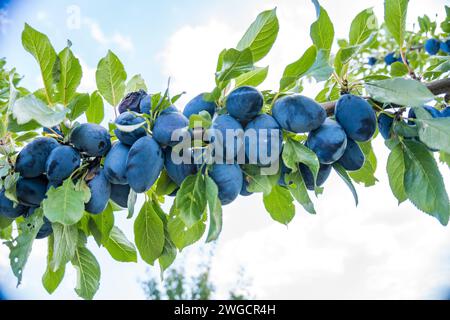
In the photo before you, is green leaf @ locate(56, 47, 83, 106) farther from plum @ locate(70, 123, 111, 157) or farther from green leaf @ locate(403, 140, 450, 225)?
green leaf @ locate(403, 140, 450, 225)

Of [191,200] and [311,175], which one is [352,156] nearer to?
[311,175]

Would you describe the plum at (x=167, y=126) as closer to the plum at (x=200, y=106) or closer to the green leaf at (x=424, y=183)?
the plum at (x=200, y=106)

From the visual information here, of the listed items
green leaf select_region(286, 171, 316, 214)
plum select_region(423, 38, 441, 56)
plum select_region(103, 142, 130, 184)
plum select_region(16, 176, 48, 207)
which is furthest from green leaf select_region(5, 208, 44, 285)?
plum select_region(423, 38, 441, 56)

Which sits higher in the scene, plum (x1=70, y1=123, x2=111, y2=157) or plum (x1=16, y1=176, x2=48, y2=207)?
plum (x1=70, y1=123, x2=111, y2=157)

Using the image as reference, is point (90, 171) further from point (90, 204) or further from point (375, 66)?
point (375, 66)

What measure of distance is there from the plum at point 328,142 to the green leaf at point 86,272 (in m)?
0.42

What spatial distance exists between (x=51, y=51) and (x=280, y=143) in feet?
1.24

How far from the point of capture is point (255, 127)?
0.57m

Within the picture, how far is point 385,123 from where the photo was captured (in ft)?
Answer: 2.19

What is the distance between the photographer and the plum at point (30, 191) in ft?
2.04

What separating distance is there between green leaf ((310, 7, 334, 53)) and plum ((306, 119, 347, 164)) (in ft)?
0.53

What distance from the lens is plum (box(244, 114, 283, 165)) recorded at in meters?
0.56

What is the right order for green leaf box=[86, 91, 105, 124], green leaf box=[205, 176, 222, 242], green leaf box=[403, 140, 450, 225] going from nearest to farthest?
green leaf box=[205, 176, 222, 242], green leaf box=[403, 140, 450, 225], green leaf box=[86, 91, 105, 124]

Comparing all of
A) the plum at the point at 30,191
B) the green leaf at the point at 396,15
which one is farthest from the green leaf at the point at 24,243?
the green leaf at the point at 396,15
